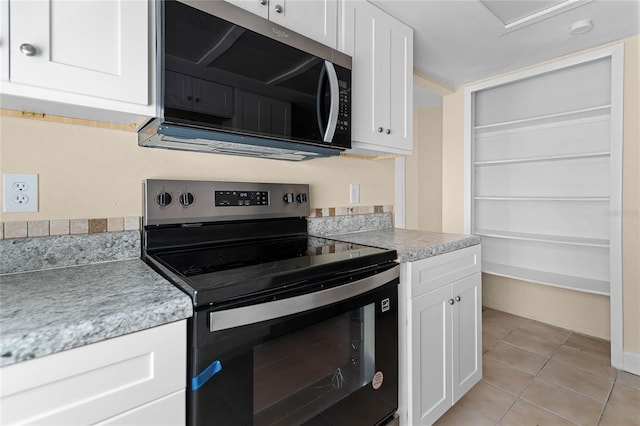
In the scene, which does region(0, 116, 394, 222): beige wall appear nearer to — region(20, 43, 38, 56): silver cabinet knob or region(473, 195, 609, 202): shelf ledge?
region(20, 43, 38, 56): silver cabinet knob

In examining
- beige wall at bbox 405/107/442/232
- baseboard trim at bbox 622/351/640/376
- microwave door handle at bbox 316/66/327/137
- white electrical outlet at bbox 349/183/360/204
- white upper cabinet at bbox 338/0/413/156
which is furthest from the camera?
beige wall at bbox 405/107/442/232

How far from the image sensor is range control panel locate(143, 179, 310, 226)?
121cm

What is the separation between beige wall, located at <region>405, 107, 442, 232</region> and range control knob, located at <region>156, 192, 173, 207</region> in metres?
3.71

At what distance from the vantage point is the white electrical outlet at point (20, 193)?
100cm

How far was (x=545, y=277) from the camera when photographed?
2.75 metres

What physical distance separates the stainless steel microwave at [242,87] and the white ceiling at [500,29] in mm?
762

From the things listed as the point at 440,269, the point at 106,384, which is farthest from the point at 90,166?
the point at 440,269

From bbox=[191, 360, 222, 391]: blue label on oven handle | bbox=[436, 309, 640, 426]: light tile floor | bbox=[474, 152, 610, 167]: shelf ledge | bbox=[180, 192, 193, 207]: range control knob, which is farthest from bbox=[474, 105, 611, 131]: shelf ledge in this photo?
bbox=[191, 360, 222, 391]: blue label on oven handle

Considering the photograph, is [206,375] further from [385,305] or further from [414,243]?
[414,243]

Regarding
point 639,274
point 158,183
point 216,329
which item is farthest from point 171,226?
point 639,274

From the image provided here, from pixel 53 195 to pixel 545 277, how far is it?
340 centimetres

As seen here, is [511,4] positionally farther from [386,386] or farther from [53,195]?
[53,195]

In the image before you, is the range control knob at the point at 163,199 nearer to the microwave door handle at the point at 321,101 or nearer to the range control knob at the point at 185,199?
the range control knob at the point at 185,199

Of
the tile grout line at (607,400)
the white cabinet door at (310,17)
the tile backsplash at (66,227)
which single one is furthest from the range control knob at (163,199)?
the tile grout line at (607,400)
